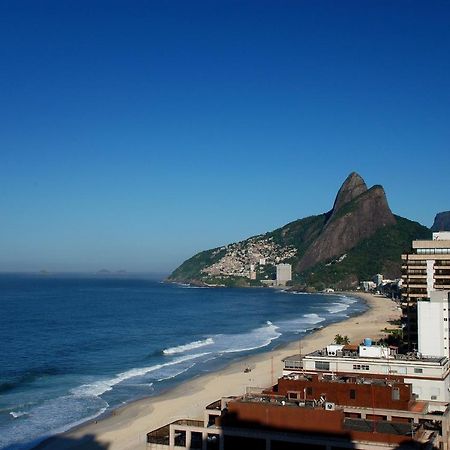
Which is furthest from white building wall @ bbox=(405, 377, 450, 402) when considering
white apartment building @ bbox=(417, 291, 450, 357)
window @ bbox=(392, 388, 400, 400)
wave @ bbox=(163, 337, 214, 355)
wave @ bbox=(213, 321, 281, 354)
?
wave @ bbox=(163, 337, 214, 355)

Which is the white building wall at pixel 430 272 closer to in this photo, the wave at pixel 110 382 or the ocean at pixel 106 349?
the ocean at pixel 106 349

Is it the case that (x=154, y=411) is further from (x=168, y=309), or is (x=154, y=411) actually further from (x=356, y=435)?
(x=168, y=309)

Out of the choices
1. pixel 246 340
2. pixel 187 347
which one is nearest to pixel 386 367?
pixel 187 347

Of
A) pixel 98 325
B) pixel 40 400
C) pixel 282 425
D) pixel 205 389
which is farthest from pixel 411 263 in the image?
pixel 98 325

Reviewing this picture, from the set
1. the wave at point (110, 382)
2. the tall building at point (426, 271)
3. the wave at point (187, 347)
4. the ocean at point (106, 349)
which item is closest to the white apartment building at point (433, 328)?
the tall building at point (426, 271)

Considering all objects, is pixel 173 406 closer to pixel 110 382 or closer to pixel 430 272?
pixel 110 382

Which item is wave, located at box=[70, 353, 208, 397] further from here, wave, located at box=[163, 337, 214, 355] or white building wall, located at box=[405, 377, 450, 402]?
white building wall, located at box=[405, 377, 450, 402]
